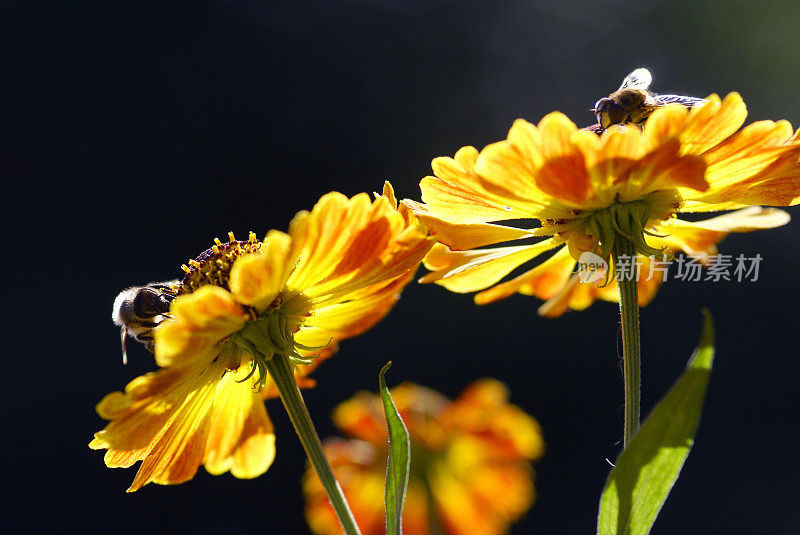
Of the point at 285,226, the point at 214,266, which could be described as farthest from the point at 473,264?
the point at 285,226

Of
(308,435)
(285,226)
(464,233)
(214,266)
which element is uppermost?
(285,226)

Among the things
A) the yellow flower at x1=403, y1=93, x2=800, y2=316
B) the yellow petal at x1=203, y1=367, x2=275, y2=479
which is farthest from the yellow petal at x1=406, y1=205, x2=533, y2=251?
the yellow petal at x1=203, y1=367, x2=275, y2=479

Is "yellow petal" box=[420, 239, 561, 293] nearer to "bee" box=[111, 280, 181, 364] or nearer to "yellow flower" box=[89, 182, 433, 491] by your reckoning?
"yellow flower" box=[89, 182, 433, 491]

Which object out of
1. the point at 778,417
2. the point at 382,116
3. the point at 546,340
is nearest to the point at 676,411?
the point at 546,340

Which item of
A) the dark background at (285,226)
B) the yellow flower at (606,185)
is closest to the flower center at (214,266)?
the yellow flower at (606,185)

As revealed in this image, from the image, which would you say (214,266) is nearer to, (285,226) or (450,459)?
(450,459)

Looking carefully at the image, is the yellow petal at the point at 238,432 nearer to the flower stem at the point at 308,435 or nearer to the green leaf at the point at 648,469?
the flower stem at the point at 308,435
